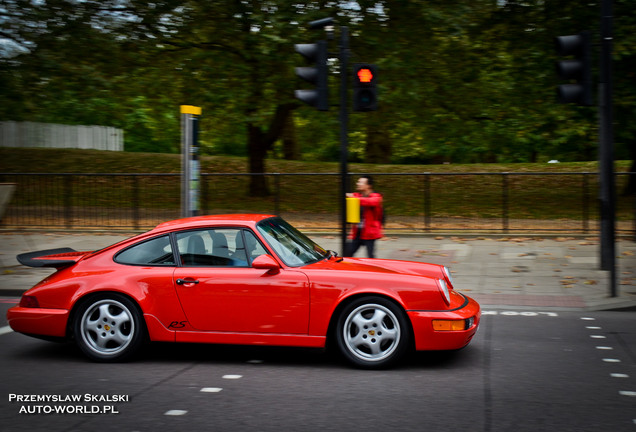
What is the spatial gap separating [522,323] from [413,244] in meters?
7.20

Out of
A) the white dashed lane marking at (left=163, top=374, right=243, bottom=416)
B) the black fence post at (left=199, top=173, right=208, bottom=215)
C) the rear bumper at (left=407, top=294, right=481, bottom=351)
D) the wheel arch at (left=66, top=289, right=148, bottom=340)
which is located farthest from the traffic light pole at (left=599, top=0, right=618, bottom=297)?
the black fence post at (left=199, top=173, right=208, bottom=215)

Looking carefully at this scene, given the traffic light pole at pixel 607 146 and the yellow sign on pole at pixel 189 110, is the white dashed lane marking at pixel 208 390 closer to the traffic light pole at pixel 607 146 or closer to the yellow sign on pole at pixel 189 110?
the yellow sign on pole at pixel 189 110

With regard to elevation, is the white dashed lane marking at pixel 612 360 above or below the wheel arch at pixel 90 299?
below

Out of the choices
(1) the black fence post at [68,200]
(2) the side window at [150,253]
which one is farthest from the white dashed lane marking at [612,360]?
(1) the black fence post at [68,200]

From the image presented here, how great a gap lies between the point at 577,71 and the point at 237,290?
586cm

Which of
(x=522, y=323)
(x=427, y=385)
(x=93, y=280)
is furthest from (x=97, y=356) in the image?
(x=522, y=323)

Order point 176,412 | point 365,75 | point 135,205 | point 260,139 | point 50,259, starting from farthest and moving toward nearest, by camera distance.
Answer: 1. point 260,139
2. point 135,205
3. point 365,75
4. point 50,259
5. point 176,412

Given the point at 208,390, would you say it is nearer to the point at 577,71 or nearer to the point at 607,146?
the point at 577,71

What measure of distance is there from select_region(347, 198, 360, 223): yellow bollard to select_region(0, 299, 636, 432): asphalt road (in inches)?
120

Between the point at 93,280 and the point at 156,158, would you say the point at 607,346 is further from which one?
the point at 156,158

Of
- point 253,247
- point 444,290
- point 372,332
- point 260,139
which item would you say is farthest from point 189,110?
point 260,139

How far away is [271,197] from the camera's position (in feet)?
59.6

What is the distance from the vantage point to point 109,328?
6191 millimetres

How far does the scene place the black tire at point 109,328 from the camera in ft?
20.2
